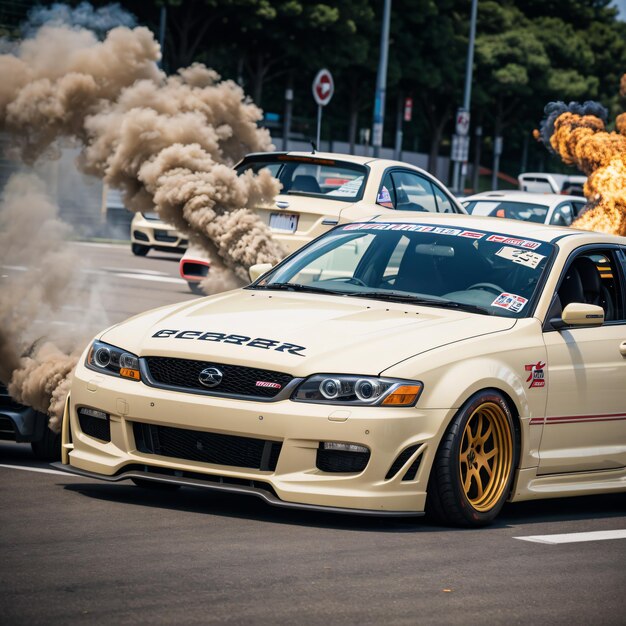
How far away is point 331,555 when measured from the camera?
5891 mm

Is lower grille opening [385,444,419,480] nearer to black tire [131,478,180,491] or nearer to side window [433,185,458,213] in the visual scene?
black tire [131,478,180,491]

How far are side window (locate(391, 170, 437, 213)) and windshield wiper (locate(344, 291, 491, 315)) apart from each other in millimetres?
6978

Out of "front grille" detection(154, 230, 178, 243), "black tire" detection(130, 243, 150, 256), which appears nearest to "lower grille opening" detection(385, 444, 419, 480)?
"front grille" detection(154, 230, 178, 243)

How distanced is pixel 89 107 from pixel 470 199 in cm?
1183

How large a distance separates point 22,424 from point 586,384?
119 inches

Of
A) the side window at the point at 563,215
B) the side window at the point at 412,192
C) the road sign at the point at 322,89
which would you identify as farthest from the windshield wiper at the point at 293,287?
the road sign at the point at 322,89

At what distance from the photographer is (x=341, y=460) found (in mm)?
6406

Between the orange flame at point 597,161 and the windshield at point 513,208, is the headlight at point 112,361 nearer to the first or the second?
the orange flame at point 597,161

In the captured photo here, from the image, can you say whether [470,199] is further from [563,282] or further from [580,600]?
[580,600]

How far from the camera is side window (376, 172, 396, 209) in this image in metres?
14.3

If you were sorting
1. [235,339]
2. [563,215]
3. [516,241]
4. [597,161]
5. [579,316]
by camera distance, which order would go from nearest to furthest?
[235,339]
[579,316]
[516,241]
[597,161]
[563,215]

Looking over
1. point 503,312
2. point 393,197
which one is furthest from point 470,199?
point 503,312

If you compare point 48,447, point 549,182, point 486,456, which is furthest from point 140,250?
point 549,182

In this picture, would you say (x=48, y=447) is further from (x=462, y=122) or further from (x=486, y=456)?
(x=462, y=122)
